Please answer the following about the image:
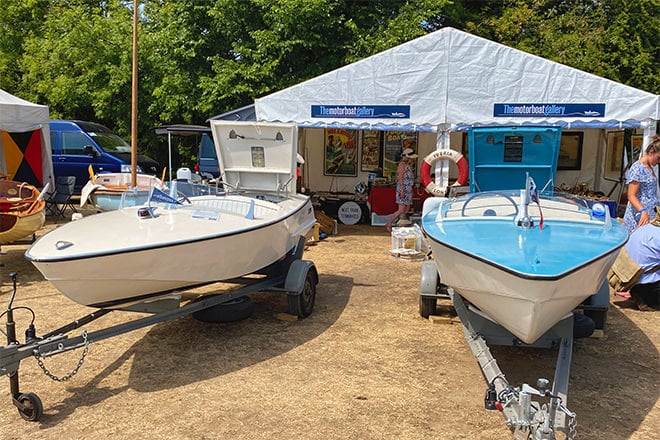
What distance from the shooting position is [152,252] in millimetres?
3961

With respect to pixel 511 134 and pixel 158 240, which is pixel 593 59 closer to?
pixel 511 134

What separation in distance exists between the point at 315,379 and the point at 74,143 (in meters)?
11.7

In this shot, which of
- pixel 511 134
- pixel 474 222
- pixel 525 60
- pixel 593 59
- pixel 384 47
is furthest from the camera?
pixel 593 59

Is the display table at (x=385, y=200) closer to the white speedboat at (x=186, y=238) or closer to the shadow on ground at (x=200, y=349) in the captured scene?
the white speedboat at (x=186, y=238)

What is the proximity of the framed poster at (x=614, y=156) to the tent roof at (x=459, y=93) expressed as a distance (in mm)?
4431

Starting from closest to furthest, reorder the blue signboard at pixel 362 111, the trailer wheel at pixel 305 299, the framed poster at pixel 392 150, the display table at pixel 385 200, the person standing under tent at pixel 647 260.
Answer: the trailer wheel at pixel 305 299 → the person standing under tent at pixel 647 260 → the blue signboard at pixel 362 111 → the display table at pixel 385 200 → the framed poster at pixel 392 150

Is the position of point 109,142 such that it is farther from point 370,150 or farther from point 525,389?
point 525,389

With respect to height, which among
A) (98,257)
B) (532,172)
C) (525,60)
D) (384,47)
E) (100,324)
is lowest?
(100,324)

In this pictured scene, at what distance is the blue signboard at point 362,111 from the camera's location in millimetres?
9609

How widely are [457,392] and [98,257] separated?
2694 mm

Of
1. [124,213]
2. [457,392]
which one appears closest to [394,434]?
[457,392]

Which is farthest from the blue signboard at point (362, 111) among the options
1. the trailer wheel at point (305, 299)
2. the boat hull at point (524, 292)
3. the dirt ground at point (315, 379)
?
the boat hull at point (524, 292)

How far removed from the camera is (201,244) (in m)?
4.26

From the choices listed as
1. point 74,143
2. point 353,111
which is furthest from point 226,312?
point 74,143
